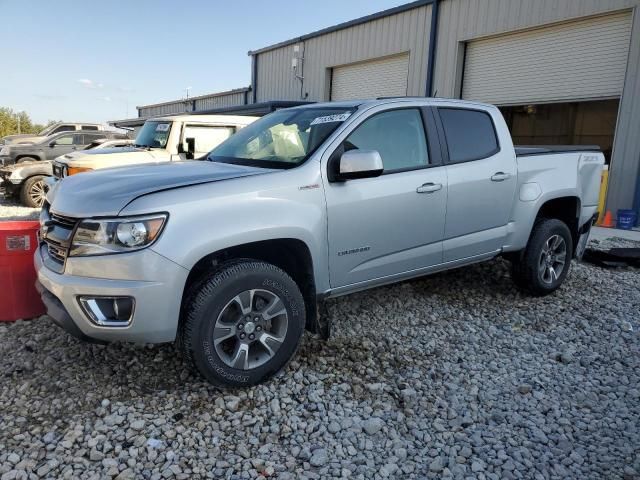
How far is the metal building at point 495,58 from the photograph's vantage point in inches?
396

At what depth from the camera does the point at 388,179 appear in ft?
12.2

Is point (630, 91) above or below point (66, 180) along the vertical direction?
above

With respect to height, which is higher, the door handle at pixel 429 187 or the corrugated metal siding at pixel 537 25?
the corrugated metal siding at pixel 537 25

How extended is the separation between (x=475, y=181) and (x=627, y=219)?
293 inches

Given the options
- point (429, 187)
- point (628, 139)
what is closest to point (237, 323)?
point (429, 187)

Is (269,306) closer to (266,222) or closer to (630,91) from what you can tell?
(266,222)

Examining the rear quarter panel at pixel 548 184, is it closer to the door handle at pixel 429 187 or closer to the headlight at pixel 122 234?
the door handle at pixel 429 187

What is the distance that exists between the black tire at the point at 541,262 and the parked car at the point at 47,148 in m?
13.8

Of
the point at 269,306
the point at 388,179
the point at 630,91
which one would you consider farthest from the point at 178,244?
the point at 630,91

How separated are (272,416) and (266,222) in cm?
114

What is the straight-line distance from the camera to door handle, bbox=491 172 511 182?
4.45 metres

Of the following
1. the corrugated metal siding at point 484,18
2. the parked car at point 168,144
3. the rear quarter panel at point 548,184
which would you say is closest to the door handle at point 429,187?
the rear quarter panel at point 548,184

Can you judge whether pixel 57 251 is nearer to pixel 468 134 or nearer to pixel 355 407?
pixel 355 407

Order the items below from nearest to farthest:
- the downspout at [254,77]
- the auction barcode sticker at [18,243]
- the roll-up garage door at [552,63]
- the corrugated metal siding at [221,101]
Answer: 1. the auction barcode sticker at [18,243]
2. the roll-up garage door at [552,63]
3. the downspout at [254,77]
4. the corrugated metal siding at [221,101]
